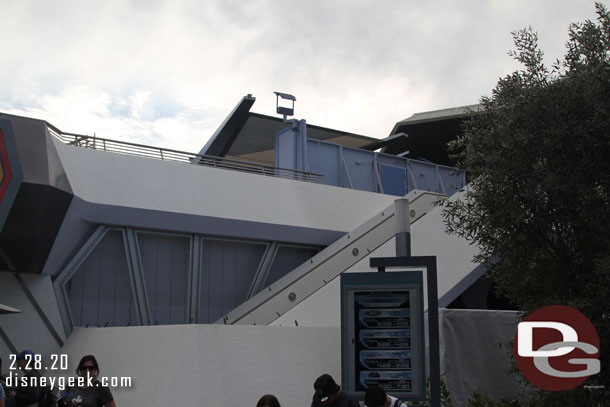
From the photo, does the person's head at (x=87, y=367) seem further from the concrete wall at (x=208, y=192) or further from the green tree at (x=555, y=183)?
the concrete wall at (x=208, y=192)

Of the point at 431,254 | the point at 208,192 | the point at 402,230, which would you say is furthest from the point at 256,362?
the point at 431,254

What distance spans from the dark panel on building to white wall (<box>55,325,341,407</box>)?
10.2 feet

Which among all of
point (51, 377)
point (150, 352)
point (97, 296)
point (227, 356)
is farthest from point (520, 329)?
point (97, 296)

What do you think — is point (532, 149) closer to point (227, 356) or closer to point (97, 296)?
point (227, 356)

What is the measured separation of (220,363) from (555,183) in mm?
6308

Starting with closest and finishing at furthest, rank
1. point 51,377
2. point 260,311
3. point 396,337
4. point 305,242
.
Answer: point 396,337 < point 51,377 < point 260,311 < point 305,242

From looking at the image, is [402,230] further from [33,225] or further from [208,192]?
[208,192]

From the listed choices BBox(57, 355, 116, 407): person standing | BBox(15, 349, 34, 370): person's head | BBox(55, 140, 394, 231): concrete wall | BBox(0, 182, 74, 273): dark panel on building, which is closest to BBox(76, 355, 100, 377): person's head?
BBox(57, 355, 116, 407): person standing

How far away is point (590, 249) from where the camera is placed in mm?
9242

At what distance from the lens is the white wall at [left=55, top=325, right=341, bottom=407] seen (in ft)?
37.1

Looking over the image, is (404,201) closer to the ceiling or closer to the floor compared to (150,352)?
closer to the ceiling

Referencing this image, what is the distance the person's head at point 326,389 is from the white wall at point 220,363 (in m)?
5.12

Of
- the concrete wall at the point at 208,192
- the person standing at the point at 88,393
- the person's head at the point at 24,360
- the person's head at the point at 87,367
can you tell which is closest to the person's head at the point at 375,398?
the person standing at the point at 88,393

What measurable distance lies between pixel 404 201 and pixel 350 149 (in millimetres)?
15093
